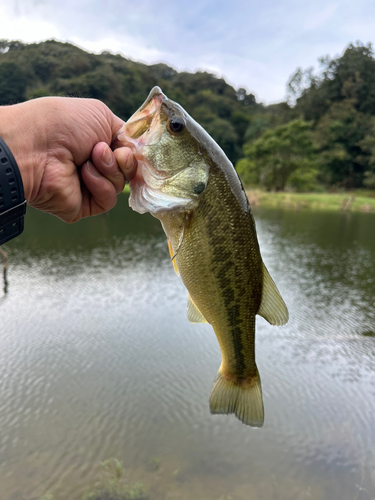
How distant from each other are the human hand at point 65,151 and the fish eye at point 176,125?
0.87ft

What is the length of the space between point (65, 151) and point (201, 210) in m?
0.82

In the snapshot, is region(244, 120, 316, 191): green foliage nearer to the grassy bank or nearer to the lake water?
the grassy bank

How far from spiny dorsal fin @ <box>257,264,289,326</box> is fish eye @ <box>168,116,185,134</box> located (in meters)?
0.89

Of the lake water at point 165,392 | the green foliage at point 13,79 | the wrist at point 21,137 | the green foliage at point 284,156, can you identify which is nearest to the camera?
the wrist at point 21,137

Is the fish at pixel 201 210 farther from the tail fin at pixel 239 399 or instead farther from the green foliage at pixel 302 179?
the green foliage at pixel 302 179

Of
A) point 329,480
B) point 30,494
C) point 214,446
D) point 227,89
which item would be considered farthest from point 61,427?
point 227,89

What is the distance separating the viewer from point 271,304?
1.91 meters

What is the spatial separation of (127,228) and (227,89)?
81755mm

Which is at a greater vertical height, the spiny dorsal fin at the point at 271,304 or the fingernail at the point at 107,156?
the fingernail at the point at 107,156

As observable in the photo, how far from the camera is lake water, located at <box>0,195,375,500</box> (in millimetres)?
4613

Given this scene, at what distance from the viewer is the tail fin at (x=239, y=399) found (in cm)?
198

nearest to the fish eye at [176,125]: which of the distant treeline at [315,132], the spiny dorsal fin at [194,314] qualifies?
the spiny dorsal fin at [194,314]

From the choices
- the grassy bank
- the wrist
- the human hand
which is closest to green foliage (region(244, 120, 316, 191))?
the grassy bank

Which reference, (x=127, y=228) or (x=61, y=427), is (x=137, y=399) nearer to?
(x=61, y=427)
